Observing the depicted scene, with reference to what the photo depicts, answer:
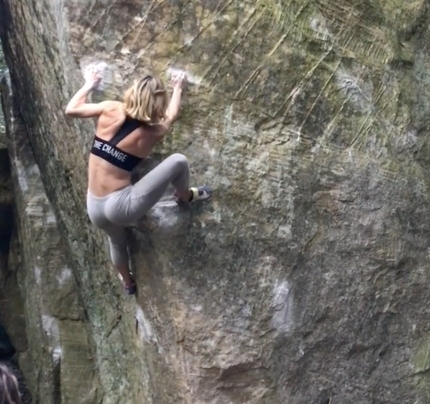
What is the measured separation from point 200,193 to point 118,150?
63 centimetres

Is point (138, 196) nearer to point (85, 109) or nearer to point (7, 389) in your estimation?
point (85, 109)

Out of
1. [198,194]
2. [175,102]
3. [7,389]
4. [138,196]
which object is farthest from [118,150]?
[7,389]

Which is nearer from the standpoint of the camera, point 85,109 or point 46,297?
point 85,109

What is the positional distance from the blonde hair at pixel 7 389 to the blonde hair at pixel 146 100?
2007 mm

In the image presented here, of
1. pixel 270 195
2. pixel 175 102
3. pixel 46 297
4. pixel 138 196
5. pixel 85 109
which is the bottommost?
pixel 46 297

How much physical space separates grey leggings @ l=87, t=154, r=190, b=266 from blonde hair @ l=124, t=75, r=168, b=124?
0.92 ft

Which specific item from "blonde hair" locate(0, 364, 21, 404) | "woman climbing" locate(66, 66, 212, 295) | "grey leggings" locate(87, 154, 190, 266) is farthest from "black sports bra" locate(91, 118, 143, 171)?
"blonde hair" locate(0, 364, 21, 404)

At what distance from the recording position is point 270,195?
4738 mm

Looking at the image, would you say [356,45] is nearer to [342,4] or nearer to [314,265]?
[342,4]

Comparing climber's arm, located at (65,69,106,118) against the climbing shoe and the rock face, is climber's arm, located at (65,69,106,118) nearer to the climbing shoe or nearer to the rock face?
the rock face

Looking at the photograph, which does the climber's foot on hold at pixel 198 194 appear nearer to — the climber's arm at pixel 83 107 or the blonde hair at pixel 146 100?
the blonde hair at pixel 146 100

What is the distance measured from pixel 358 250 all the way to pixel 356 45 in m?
1.37

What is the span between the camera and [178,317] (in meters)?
4.62

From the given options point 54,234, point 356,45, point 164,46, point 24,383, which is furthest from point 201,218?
point 24,383
